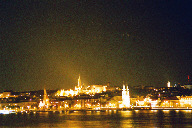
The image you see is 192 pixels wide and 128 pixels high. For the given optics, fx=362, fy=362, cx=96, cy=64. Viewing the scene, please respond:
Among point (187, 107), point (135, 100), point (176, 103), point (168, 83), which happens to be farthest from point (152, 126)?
point (168, 83)

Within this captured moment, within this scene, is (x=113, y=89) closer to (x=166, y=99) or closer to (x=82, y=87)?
(x=82, y=87)

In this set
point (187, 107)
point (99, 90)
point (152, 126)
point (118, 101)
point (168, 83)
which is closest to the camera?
point (152, 126)

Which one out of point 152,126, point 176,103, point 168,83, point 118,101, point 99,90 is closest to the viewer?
point 152,126

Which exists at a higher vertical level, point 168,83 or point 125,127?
point 168,83

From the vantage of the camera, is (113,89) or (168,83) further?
(168,83)

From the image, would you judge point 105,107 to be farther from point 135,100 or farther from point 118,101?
point 135,100

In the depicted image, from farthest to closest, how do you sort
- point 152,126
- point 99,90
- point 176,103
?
point 99,90 → point 176,103 → point 152,126

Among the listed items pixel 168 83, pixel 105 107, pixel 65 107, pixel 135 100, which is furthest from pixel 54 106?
pixel 168 83

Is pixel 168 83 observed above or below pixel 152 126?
above

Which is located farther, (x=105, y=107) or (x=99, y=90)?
(x=99, y=90)
